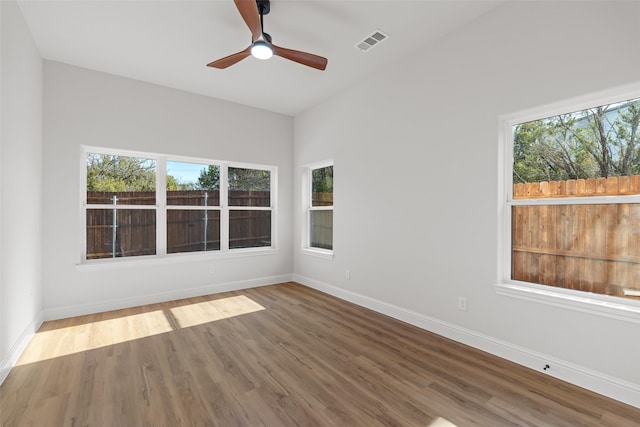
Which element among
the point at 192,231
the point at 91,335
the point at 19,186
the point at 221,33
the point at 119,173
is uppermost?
the point at 221,33

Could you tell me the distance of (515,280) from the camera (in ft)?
8.52

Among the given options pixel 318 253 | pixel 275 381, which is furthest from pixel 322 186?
pixel 275 381

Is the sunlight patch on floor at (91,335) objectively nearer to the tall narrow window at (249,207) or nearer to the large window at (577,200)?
the tall narrow window at (249,207)

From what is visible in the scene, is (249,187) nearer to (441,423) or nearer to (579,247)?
(441,423)

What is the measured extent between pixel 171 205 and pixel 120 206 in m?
0.62

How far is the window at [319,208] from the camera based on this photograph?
4.75 metres

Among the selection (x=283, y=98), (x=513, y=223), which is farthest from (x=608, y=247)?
(x=283, y=98)

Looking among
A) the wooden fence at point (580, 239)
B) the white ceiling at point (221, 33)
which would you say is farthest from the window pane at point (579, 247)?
the white ceiling at point (221, 33)

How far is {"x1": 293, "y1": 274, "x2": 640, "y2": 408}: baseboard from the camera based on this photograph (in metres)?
1.97

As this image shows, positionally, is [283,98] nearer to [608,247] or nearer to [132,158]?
[132,158]

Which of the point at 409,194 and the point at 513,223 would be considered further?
the point at 409,194

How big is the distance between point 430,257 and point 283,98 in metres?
3.17

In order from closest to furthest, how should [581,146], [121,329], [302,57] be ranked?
[581,146] → [302,57] → [121,329]

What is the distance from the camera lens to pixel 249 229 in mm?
5078
